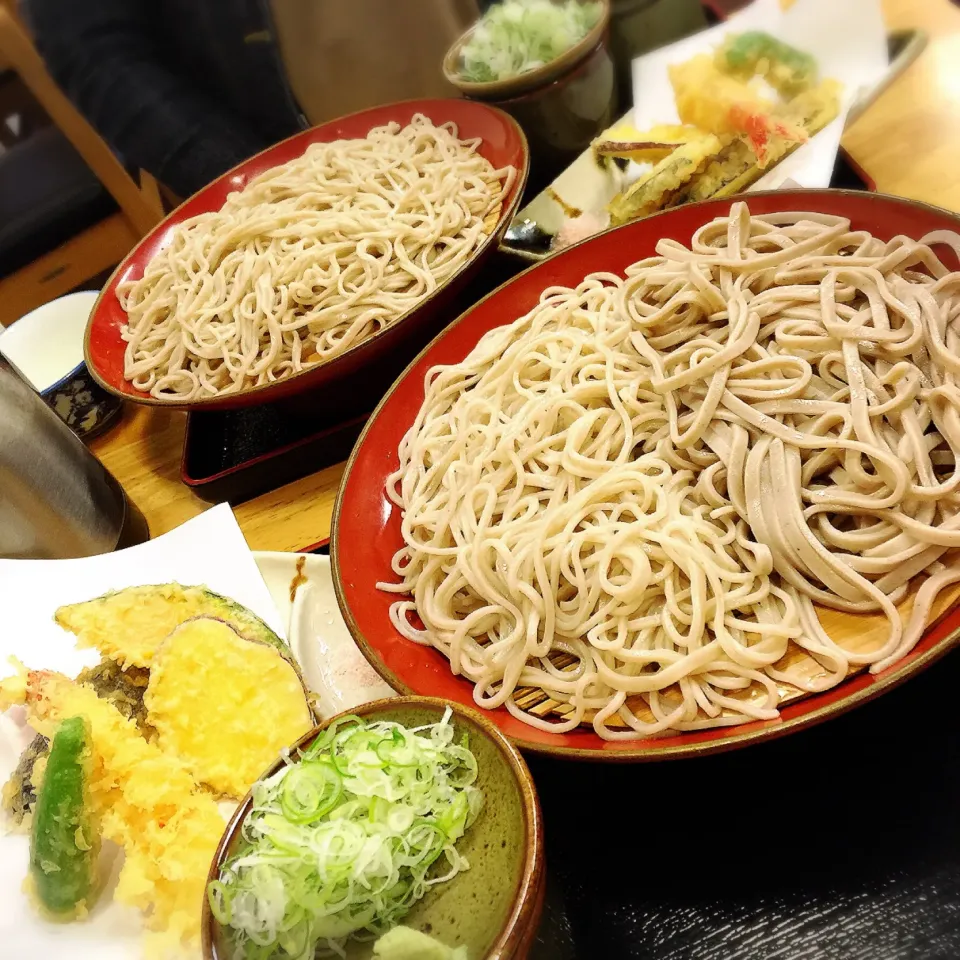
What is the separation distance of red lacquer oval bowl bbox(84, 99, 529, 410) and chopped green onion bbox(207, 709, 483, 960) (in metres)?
1.04

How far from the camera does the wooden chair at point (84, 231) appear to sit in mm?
3576

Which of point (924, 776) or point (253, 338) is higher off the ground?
point (253, 338)

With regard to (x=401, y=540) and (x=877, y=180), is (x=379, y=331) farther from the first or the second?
(x=877, y=180)

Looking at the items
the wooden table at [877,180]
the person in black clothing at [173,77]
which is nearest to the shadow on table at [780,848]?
the wooden table at [877,180]

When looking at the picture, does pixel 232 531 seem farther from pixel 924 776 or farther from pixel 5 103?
pixel 5 103

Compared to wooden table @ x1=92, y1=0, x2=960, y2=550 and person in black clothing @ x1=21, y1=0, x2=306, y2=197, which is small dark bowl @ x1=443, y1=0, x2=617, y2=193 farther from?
person in black clothing @ x1=21, y1=0, x2=306, y2=197

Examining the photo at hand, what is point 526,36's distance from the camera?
221cm

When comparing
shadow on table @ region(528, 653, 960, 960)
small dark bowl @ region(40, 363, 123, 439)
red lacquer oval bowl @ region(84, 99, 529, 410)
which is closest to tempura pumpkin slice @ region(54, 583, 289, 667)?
red lacquer oval bowl @ region(84, 99, 529, 410)

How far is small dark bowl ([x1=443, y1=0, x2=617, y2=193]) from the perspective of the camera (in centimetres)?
212

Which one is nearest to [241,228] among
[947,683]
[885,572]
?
[885,572]

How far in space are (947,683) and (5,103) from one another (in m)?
4.66

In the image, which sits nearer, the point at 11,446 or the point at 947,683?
the point at 947,683

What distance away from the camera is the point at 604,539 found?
48.3 inches

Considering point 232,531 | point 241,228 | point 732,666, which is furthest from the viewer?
point 241,228
